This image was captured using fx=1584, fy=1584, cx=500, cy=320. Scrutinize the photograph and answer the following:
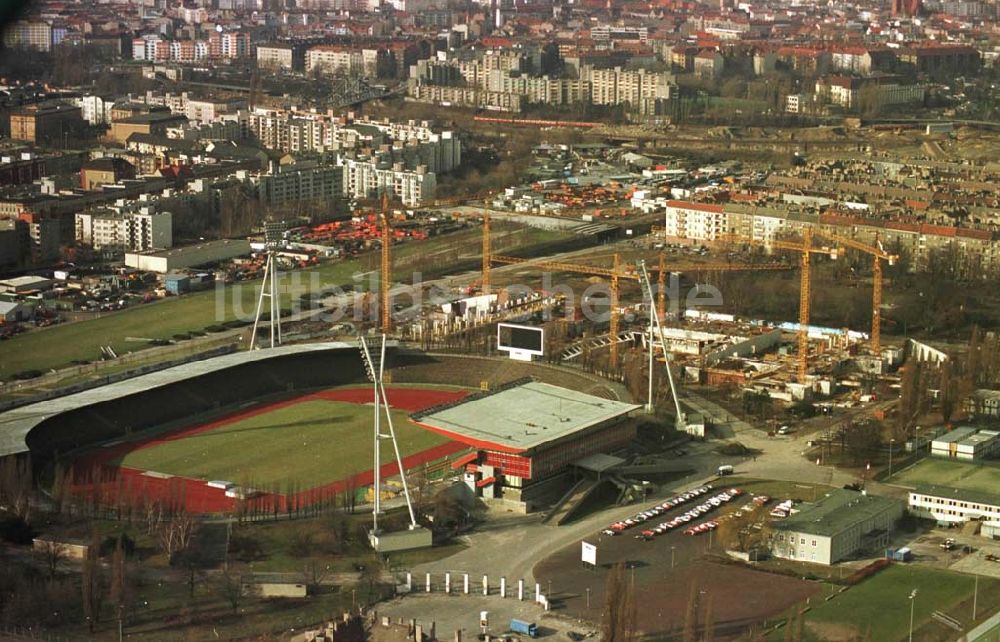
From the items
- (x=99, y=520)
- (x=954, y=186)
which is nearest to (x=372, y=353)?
(x=99, y=520)

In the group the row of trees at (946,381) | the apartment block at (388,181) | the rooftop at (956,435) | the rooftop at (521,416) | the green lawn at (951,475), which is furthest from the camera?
the apartment block at (388,181)

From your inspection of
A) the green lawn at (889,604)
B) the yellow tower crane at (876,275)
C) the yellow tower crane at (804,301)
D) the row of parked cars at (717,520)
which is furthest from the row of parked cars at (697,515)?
the yellow tower crane at (876,275)

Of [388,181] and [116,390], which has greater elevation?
[388,181]

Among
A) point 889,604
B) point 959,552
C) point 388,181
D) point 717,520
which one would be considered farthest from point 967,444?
point 388,181

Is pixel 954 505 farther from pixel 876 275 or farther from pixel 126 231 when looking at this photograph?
pixel 126 231

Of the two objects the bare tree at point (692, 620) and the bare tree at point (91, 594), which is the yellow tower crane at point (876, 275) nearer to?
the bare tree at point (692, 620)

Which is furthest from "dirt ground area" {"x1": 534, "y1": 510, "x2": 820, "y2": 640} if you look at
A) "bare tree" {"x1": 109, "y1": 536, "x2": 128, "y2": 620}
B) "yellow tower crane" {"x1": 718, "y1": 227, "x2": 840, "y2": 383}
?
"yellow tower crane" {"x1": 718, "y1": 227, "x2": 840, "y2": 383}

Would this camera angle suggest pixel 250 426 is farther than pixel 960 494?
Yes
